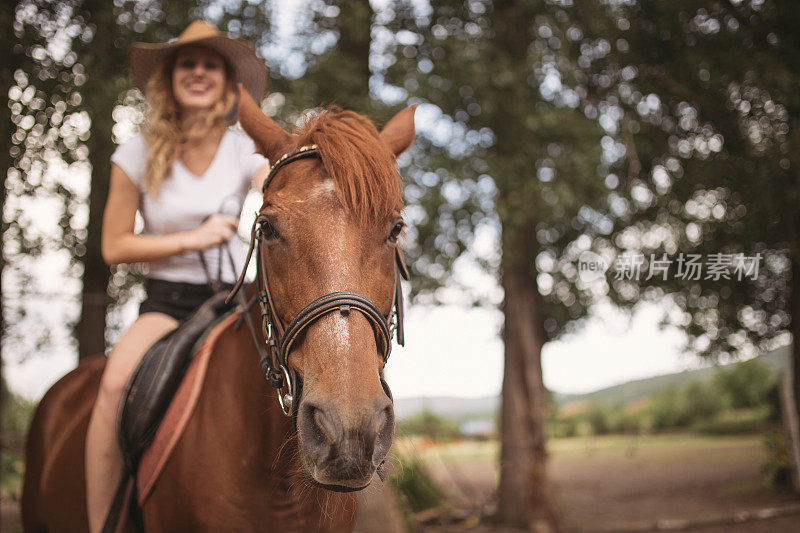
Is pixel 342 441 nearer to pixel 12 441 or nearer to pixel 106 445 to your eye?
pixel 106 445

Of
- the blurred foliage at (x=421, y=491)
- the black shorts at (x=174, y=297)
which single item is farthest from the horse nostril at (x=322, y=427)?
the blurred foliage at (x=421, y=491)

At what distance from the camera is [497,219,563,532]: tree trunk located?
8.12 m

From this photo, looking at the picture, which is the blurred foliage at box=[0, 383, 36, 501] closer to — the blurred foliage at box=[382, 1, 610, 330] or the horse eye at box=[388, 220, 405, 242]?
the blurred foliage at box=[382, 1, 610, 330]

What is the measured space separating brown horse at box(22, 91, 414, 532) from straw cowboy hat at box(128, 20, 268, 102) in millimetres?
849

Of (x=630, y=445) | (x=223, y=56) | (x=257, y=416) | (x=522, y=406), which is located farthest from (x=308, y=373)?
(x=630, y=445)

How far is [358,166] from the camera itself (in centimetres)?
184

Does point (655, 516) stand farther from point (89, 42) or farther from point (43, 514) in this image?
point (89, 42)

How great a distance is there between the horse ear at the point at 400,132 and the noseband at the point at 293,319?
38 centimetres

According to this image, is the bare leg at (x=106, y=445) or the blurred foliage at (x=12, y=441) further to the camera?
the blurred foliage at (x=12, y=441)

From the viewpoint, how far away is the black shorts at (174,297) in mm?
2795

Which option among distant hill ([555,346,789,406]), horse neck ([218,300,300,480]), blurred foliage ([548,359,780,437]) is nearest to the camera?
horse neck ([218,300,300,480])

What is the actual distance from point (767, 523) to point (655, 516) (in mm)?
2604

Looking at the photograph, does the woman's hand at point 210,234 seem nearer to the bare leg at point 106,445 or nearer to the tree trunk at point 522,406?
the bare leg at point 106,445
